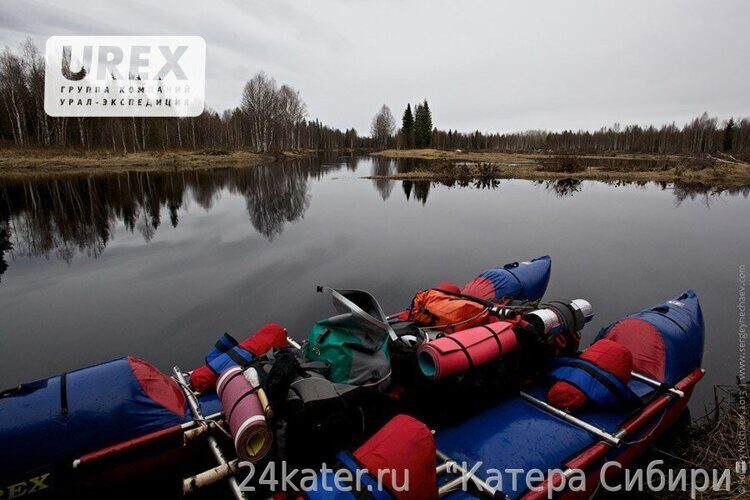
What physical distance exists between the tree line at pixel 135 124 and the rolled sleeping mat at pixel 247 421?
51.6 meters

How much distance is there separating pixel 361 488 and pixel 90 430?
1.93m

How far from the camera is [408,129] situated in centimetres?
9688

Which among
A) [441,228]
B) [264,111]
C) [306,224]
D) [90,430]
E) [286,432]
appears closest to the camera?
[90,430]

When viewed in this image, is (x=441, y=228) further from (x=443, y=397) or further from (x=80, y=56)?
(x=80, y=56)

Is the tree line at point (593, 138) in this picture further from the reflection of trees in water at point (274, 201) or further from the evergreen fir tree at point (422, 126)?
the reflection of trees in water at point (274, 201)

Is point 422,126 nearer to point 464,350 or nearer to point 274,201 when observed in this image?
point 274,201

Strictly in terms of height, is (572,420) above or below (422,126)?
below

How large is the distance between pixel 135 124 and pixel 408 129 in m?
59.8

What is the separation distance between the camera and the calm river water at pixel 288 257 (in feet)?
24.9

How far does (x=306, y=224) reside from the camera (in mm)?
17422

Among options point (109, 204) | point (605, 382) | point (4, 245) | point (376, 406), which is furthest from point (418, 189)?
point (376, 406)

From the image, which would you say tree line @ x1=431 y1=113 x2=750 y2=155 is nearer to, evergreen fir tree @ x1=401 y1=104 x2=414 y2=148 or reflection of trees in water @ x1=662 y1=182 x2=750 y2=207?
evergreen fir tree @ x1=401 y1=104 x2=414 y2=148

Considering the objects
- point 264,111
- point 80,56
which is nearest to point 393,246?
point 264,111

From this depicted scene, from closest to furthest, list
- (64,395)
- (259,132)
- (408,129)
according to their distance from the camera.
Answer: (64,395) → (259,132) → (408,129)
